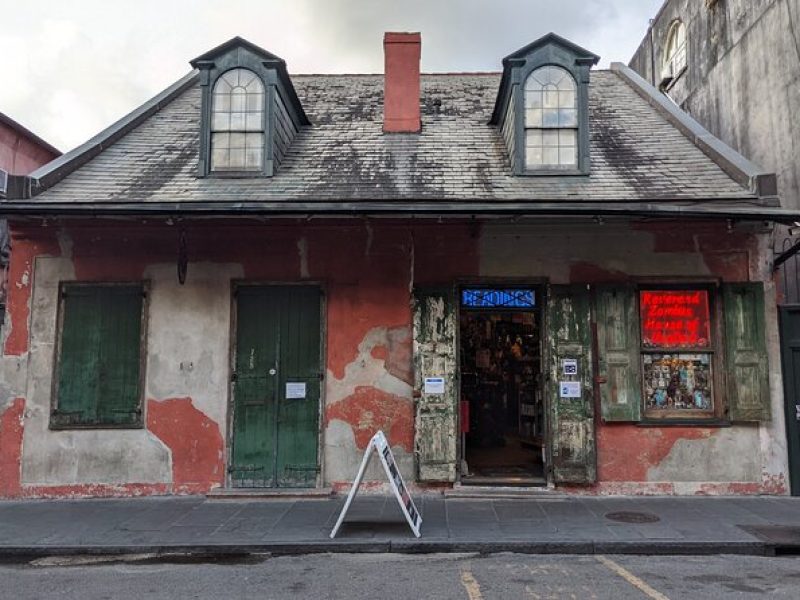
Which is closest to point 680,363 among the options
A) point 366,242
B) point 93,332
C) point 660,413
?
point 660,413

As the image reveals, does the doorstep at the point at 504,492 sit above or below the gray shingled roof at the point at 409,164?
below

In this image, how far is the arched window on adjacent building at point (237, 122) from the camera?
9.76 m

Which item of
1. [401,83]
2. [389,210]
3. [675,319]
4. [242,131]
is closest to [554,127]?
[401,83]

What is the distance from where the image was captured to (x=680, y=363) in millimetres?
8703

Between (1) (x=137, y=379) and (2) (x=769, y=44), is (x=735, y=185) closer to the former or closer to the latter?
(2) (x=769, y=44)

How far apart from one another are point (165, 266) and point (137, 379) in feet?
5.44

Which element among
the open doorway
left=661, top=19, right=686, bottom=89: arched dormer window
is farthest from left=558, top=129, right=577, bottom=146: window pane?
left=661, top=19, right=686, bottom=89: arched dormer window

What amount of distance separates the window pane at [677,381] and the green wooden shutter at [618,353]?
26cm

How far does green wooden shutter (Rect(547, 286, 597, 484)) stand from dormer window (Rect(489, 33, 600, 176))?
2199mm

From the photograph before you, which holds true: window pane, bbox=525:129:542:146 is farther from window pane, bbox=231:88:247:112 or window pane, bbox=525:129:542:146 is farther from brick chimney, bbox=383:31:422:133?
window pane, bbox=231:88:247:112

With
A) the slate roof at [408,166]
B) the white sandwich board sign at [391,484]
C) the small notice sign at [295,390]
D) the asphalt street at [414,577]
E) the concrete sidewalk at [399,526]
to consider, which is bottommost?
the asphalt street at [414,577]

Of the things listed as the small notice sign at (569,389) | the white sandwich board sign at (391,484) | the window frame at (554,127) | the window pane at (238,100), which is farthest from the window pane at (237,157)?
the small notice sign at (569,389)

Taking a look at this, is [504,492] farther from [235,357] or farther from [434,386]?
[235,357]

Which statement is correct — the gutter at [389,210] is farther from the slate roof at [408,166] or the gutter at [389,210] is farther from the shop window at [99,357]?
the shop window at [99,357]
